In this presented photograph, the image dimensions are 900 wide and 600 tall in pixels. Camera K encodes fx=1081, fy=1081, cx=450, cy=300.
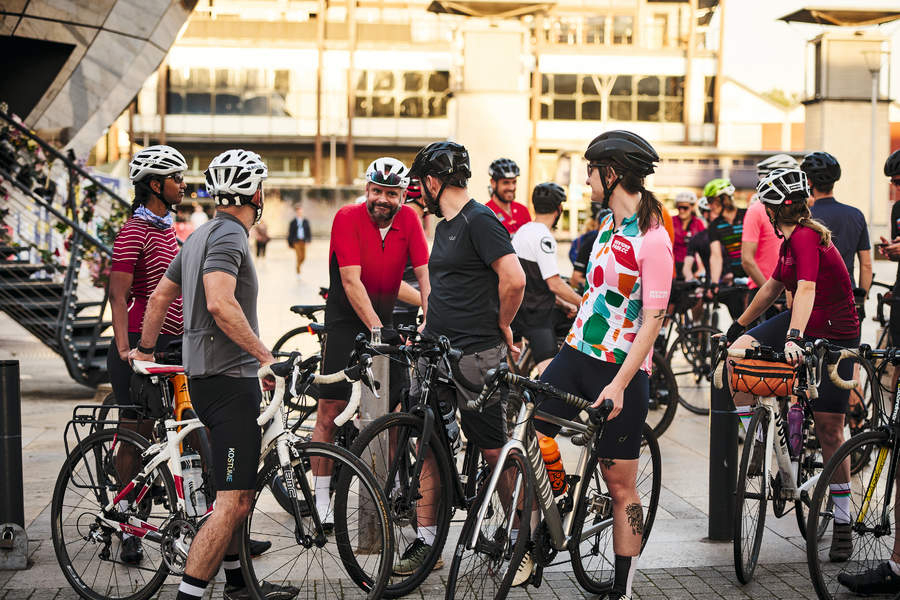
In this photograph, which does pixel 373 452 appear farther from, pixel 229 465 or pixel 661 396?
pixel 661 396

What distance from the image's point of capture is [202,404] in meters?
4.26

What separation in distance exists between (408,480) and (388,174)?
5.34 ft

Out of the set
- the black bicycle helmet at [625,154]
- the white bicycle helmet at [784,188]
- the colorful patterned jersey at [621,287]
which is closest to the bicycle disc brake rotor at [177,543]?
the colorful patterned jersey at [621,287]

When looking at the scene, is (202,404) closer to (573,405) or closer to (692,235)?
(573,405)

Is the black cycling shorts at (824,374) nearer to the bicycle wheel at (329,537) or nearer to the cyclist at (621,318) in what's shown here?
the cyclist at (621,318)

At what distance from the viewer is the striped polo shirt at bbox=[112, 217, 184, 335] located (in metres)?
5.50

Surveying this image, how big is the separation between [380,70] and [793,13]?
28243 millimetres

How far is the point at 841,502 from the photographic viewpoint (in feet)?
17.4

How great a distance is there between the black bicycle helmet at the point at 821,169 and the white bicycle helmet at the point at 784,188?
142cm

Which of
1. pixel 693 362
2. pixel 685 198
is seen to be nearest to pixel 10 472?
pixel 693 362

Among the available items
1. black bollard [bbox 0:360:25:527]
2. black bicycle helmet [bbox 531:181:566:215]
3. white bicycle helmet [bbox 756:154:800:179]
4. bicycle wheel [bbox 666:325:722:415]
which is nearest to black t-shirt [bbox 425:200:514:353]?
black bollard [bbox 0:360:25:527]

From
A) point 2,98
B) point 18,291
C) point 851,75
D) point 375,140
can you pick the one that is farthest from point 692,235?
point 375,140

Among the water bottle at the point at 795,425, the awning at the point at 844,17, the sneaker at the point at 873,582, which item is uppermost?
the awning at the point at 844,17

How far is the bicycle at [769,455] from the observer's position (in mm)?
4957
